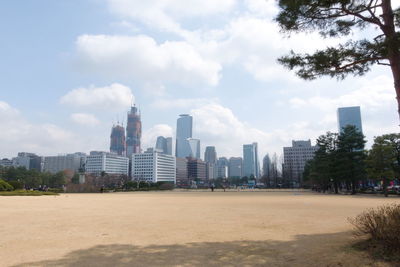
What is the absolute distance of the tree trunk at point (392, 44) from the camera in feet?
21.3

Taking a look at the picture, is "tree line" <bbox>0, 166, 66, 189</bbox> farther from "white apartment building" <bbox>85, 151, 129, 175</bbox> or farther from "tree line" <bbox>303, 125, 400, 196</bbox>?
"white apartment building" <bbox>85, 151, 129, 175</bbox>

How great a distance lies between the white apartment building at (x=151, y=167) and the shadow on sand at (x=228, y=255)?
15609cm

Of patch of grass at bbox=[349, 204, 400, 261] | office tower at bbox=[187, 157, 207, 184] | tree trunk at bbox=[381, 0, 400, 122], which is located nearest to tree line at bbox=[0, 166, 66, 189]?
patch of grass at bbox=[349, 204, 400, 261]

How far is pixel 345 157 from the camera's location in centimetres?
4222

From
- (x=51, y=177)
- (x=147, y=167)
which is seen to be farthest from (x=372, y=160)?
(x=147, y=167)

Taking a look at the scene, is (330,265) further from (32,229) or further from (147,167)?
(147,167)

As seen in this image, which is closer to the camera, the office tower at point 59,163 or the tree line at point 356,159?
the tree line at point 356,159

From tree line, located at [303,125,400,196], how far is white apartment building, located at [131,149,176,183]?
119934 millimetres

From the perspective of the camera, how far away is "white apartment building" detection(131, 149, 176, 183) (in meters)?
164

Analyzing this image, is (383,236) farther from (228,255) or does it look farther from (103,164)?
(103,164)

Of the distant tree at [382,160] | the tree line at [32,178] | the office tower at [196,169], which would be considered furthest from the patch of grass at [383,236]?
the office tower at [196,169]

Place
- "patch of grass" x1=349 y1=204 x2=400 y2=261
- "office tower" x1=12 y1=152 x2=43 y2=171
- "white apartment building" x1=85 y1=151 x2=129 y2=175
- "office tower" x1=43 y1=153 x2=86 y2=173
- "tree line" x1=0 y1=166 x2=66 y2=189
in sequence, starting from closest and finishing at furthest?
1. "patch of grass" x1=349 y1=204 x2=400 y2=261
2. "tree line" x1=0 y1=166 x2=66 y2=189
3. "white apartment building" x1=85 y1=151 x2=129 y2=175
4. "office tower" x1=12 y1=152 x2=43 y2=171
5. "office tower" x1=43 y1=153 x2=86 y2=173

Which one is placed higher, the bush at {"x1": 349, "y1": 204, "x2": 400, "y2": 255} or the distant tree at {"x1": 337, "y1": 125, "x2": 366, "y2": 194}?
the distant tree at {"x1": 337, "y1": 125, "x2": 366, "y2": 194}

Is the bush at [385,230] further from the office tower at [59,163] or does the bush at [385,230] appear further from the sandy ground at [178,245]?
the office tower at [59,163]
